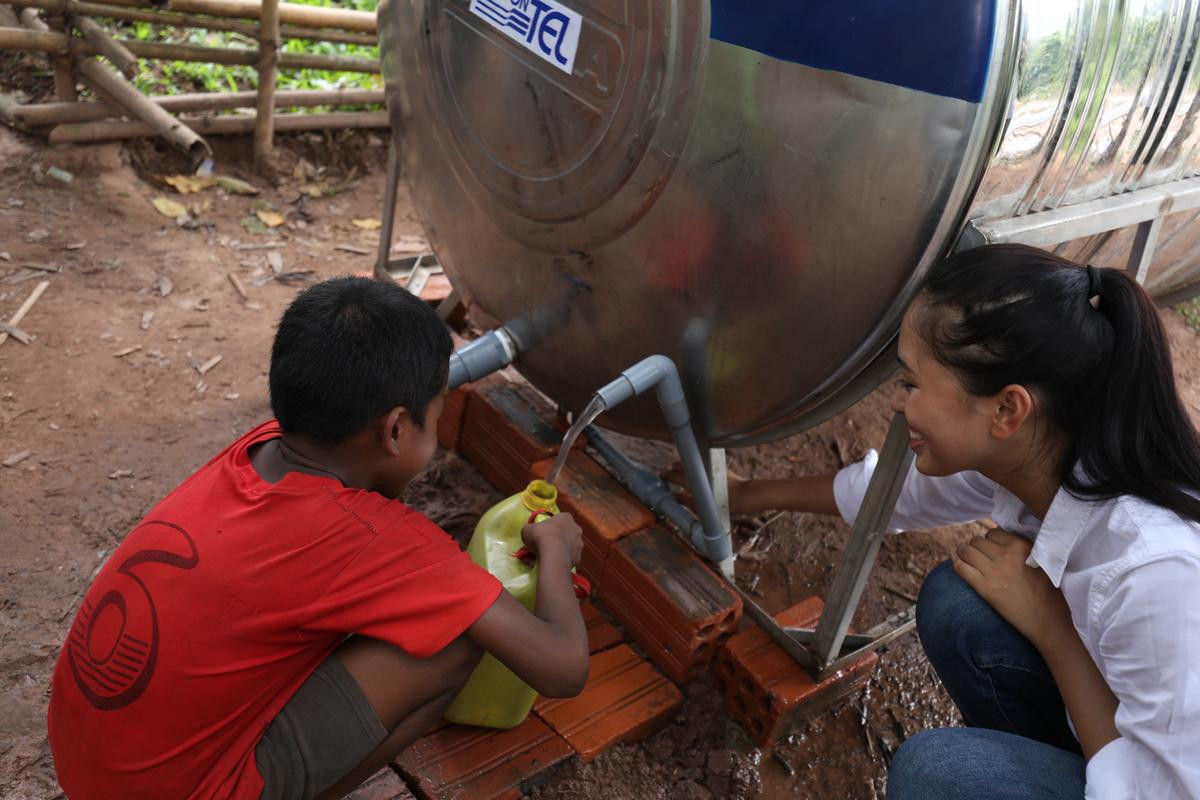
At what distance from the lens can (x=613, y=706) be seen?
2123 millimetres

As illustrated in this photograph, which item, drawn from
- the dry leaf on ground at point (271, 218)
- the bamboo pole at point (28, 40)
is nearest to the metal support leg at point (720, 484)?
the dry leaf on ground at point (271, 218)

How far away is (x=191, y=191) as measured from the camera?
407 cm

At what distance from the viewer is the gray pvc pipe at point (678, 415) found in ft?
6.23

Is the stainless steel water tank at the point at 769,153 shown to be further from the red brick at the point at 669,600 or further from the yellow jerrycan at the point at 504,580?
the yellow jerrycan at the point at 504,580

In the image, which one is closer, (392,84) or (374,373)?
(374,373)

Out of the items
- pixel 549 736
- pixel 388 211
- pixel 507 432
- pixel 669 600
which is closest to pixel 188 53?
pixel 388 211

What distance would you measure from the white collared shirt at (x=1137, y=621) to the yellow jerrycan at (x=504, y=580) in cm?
87

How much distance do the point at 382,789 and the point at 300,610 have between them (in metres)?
0.53

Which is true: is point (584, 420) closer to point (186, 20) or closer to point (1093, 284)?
point (1093, 284)

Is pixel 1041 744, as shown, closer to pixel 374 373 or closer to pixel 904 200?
pixel 904 200

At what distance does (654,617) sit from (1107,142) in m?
1.28

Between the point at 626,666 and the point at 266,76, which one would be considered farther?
the point at 266,76

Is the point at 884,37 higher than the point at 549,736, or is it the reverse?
the point at 884,37

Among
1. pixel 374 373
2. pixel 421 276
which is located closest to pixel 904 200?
pixel 374 373
